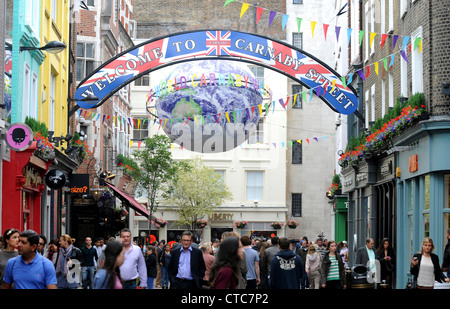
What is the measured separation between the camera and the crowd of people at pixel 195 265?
997 centimetres

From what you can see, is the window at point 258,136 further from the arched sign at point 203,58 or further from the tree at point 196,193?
the arched sign at point 203,58

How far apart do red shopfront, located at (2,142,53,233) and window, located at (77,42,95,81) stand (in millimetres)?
14536

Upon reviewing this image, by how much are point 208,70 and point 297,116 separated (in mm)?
31896

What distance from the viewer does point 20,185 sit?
2320 cm

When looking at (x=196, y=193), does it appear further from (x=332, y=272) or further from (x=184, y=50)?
(x=332, y=272)

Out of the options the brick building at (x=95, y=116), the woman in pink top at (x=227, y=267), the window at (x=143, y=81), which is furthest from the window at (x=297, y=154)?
the woman in pink top at (x=227, y=267)

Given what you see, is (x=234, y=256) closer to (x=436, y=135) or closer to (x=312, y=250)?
(x=312, y=250)

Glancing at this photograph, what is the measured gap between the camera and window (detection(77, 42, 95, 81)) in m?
40.3

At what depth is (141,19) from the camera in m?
63.4

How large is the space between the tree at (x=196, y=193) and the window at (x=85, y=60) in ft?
51.9

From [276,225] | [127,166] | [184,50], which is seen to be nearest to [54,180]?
[184,50]

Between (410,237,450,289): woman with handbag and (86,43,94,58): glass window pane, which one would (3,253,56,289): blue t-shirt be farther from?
(86,43,94,58): glass window pane

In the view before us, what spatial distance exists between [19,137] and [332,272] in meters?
7.38

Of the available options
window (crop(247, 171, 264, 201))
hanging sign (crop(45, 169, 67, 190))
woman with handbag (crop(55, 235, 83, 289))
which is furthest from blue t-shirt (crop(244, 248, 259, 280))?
window (crop(247, 171, 264, 201))
